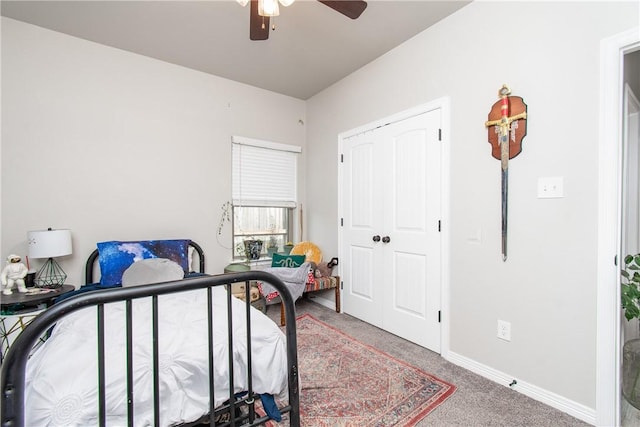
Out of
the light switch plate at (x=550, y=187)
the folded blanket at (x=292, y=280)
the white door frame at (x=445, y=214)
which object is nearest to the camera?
the light switch plate at (x=550, y=187)

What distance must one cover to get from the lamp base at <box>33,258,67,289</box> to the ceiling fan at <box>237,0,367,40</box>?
2566 mm

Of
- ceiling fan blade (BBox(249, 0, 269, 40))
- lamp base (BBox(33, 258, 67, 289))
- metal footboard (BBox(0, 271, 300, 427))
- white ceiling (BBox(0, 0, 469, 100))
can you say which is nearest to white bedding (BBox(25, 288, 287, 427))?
metal footboard (BBox(0, 271, 300, 427))

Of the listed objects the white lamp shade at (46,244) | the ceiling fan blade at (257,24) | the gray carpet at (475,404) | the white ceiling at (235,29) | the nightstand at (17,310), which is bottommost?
the gray carpet at (475,404)

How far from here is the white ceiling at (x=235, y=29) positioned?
228cm

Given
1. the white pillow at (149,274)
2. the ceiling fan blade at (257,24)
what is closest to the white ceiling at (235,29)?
the ceiling fan blade at (257,24)

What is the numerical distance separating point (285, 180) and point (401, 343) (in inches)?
95.3

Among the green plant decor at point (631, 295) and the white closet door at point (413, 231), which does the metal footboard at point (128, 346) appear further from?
the green plant decor at point (631, 295)

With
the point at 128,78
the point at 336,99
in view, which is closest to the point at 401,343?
the point at 336,99

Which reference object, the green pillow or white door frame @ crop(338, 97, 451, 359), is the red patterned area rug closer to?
white door frame @ crop(338, 97, 451, 359)

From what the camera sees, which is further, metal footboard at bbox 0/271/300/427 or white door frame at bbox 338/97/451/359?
white door frame at bbox 338/97/451/359

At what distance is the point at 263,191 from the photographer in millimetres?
3824

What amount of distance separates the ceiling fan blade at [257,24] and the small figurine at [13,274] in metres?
2.44

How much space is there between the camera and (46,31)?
2.57m

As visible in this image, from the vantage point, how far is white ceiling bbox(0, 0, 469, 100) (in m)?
2.28
